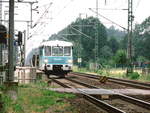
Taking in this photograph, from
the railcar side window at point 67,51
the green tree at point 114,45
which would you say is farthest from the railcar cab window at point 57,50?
the green tree at point 114,45

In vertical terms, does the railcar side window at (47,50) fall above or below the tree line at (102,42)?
below

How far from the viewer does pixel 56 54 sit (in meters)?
32.0

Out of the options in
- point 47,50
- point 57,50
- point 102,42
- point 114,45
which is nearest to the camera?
point 47,50

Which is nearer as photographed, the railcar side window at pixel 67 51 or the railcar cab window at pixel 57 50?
the railcar cab window at pixel 57 50

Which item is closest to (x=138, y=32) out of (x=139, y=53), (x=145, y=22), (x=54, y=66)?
(x=145, y=22)

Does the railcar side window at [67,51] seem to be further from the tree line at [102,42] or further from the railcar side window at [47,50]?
the tree line at [102,42]

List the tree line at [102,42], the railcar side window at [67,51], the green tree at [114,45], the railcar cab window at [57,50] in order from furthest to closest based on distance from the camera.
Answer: the green tree at [114,45] < the tree line at [102,42] < the railcar side window at [67,51] < the railcar cab window at [57,50]

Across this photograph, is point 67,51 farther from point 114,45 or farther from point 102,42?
point 114,45

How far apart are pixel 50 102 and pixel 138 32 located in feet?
361

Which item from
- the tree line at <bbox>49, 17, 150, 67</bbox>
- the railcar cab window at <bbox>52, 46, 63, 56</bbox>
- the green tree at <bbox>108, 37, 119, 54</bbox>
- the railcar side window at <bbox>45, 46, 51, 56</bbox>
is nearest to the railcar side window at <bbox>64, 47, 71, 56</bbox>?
the railcar cab window at <bbox>52, 46, 63, 56</bbox>

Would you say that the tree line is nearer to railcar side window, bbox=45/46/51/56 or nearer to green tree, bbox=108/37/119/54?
green tree, bbox=108/37/119/54

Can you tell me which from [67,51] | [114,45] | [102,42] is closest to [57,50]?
[67,51]

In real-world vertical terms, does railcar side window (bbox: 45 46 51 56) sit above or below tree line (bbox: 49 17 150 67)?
below

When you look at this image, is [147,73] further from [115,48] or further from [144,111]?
[115,48]
